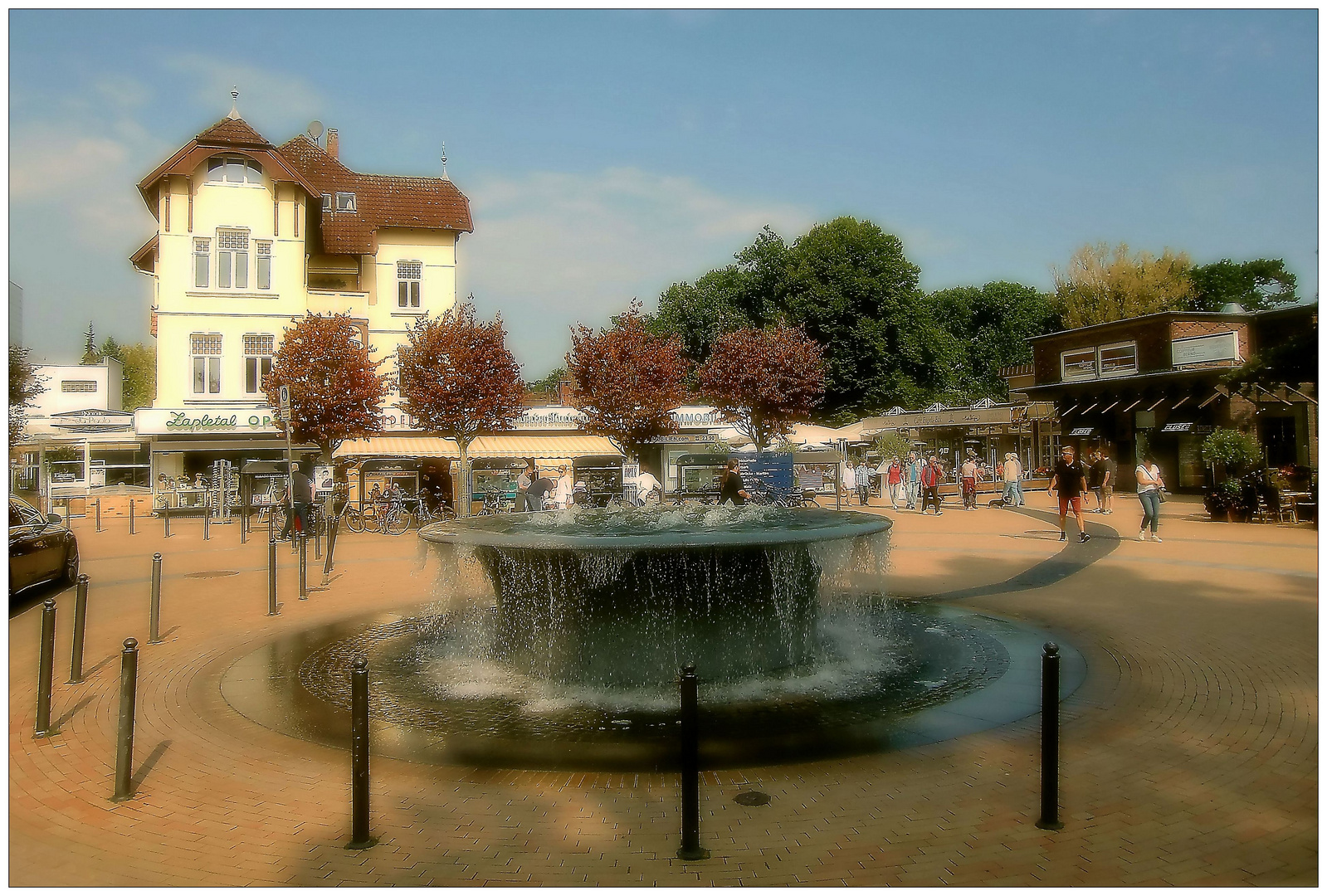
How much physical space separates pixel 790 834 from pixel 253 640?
7.11 meters

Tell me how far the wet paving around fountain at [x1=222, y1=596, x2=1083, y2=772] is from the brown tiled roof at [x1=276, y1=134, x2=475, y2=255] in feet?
92.1

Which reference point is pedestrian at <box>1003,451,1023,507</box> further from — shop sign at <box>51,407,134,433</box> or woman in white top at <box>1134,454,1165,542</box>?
shop sign at <box>51,407,134,433</box>

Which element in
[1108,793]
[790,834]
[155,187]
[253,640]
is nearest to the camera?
[790,834]

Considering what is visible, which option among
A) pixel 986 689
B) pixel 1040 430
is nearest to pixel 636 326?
pixel 1040 430

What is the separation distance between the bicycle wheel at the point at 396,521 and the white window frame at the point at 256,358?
455 inches

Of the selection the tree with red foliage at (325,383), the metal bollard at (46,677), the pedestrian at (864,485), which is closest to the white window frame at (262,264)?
the tree with red foliage at (325,383)

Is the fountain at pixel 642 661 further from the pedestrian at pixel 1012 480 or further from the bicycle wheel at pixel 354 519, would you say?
the pedestrian at pixel 1012 480

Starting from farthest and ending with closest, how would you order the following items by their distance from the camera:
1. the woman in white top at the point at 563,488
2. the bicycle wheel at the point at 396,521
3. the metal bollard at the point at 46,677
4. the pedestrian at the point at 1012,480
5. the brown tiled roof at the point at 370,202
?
the brown tiled roof at the point at 370,202, the woman in white top at the point at 563,488, the pedestrian at the point at 1012,480, the bicycle wheel at the point at 396,521, the metal bollard at the point at 46,677

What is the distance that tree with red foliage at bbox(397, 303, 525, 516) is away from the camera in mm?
27297

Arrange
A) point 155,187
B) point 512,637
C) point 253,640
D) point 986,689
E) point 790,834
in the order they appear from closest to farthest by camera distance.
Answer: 1. point 790,834
2. point 986,689
3. point 512,637
4. point 253,640
5. point 155,187

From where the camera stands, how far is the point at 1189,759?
558cm

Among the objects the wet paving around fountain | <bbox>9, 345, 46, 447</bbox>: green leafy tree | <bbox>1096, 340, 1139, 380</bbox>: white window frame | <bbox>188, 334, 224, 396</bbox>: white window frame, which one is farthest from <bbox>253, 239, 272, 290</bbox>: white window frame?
<bbox>1096, 340, 1139, 380</bbox>: white window frame

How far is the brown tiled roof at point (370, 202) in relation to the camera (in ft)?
115

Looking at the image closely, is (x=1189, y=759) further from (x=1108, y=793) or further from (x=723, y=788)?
(x=723, y=788)
